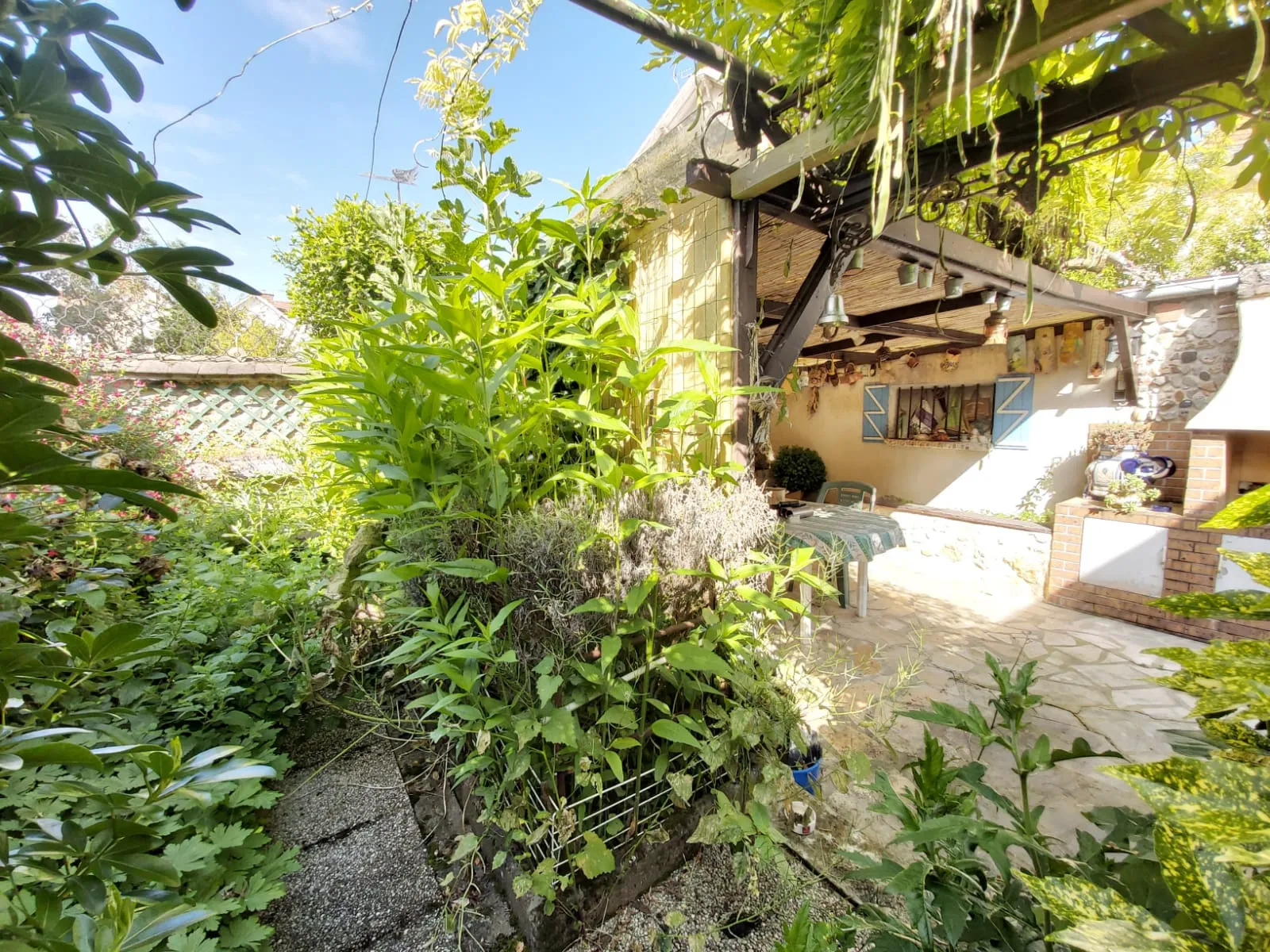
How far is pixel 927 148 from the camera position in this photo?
1552 mm

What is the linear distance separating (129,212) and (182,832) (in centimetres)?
147

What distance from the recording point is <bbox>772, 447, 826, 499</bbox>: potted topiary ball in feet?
22.5

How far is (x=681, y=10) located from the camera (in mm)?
1540

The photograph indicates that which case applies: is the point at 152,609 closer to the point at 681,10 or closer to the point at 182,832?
the point at 182,832

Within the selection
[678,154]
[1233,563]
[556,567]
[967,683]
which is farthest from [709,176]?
[1233,563]

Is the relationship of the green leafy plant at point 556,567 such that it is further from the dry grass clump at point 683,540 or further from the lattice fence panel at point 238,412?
the lattice fence panel at point 238,412

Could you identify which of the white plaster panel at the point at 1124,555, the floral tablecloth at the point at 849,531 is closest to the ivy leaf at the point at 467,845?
the floral tablecloth at the point at 849,531

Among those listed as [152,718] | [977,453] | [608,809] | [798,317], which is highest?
[798,317]

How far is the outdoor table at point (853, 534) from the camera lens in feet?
10.2

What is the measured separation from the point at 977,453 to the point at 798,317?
4836mm

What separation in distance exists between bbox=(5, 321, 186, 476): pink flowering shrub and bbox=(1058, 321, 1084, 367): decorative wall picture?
7.17m

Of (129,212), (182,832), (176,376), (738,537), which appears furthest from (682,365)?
(176,376)

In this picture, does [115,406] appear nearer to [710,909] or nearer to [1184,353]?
[710,909]

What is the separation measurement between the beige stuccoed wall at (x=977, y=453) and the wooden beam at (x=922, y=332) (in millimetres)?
873
